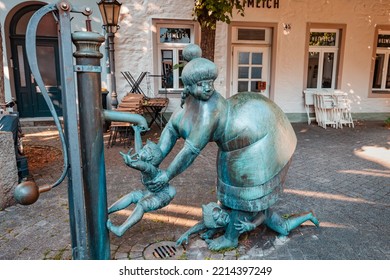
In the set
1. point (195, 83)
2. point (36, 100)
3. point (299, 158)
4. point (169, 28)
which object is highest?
point (169, 28)

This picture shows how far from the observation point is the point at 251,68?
9492mm

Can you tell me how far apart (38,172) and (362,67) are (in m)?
9.21

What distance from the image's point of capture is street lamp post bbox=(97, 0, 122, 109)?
677 cm

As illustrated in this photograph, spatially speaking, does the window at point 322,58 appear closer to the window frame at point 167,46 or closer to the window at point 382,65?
the window at point 382,65

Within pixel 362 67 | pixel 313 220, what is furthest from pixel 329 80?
pixel 313 220

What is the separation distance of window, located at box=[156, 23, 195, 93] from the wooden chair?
2099 mm

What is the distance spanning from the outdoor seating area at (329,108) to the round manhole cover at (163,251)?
7238 mm

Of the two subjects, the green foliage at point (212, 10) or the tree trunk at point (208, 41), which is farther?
the tree trunk at point (208, 41)

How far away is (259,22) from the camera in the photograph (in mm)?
A: 8961

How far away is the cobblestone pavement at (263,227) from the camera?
2598 millimetres

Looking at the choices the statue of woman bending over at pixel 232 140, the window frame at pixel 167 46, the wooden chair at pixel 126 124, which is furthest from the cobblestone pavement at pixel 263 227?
the window frame at pixel 167 46

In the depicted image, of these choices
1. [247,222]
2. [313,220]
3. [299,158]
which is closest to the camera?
[247,222]

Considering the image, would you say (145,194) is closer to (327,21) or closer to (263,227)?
(263,227)

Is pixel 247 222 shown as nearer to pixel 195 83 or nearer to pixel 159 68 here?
pixel 195 83
